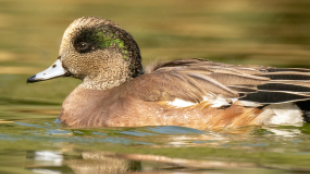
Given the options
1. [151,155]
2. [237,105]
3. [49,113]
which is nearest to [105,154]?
[151,155]

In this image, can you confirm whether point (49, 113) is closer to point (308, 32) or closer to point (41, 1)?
point (308, 32)

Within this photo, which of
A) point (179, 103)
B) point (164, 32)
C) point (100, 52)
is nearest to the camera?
point (179, 103)

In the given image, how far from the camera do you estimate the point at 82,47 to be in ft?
20.8

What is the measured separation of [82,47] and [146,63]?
250 centimetres

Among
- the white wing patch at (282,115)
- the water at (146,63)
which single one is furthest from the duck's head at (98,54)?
the white wing patch at (282,115)

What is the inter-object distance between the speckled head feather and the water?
0.65m

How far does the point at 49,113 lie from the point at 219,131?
2082 mm

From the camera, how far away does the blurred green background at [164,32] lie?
8.85 metres

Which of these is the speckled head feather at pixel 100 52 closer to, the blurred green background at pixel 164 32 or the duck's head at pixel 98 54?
the duck's head at pixel 98 54

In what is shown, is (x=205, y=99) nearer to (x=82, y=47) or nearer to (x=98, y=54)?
(x=98, y=54)

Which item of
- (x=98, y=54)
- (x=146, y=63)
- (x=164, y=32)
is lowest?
(x=146, y=63)

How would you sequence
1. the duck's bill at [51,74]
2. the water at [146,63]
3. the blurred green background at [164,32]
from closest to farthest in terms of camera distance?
the water at [146,63], the duck's bill at [51,74], the blurred green background at [164,32]

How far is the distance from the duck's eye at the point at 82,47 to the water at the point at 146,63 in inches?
31.7

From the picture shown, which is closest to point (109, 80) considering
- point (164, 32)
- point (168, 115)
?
point (168, 115)
